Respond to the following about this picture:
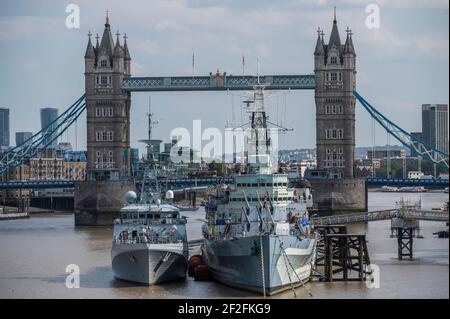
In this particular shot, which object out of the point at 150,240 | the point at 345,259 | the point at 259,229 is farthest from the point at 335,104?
the point at 259,229

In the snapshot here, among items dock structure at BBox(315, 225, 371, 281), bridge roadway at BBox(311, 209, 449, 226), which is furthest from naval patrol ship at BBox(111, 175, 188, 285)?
bridge roadway at BBox(311, 209, 449, 226)

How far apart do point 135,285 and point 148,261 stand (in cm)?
131

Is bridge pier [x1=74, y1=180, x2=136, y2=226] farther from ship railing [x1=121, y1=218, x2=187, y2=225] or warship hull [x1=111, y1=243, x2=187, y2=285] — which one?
warship hull [x1=111, y1=243, x2=187, y2=285]

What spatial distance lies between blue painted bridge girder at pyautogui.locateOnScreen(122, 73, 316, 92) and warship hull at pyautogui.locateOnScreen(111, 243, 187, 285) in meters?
53.7

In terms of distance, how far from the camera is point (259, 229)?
156ft

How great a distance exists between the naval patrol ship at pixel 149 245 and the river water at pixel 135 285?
0.57 m

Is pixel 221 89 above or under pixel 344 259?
above

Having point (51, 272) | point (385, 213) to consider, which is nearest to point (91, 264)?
point (51, 272)

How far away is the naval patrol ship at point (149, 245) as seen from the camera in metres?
50.1

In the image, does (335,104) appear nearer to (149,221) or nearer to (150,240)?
(149,221)

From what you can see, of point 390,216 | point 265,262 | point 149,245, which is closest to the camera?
point 265,262

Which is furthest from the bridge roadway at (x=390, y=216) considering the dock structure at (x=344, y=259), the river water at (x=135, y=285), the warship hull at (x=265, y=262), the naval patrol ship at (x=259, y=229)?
the warship hull at (x=265, y=262)

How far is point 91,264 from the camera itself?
59.7 meters
